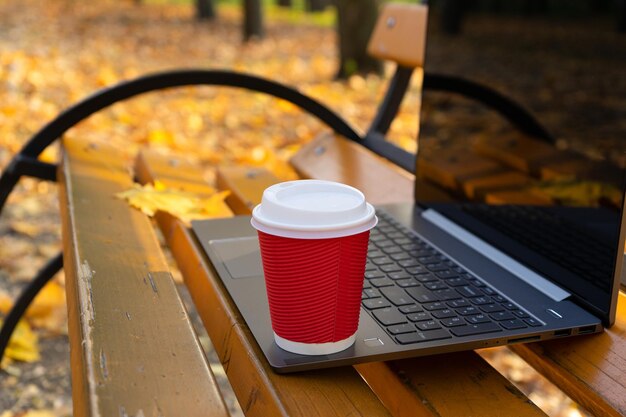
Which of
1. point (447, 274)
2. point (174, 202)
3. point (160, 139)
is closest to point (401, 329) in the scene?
point (447, 274)

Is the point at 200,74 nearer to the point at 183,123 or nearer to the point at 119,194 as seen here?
the point at 119,194

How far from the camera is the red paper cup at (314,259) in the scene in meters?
0.81

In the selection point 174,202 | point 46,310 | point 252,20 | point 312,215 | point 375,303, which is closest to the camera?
point 312,215

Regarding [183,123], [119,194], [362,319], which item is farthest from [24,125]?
[362,319]

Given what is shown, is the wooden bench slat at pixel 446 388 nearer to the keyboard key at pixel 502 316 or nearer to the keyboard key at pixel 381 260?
the keyboard key at pixel 502 316

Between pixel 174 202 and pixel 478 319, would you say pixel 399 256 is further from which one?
pixel 174 202

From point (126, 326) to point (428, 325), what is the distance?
371 mm

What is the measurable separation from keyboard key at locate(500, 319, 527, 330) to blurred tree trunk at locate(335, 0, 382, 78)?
15.6 ft

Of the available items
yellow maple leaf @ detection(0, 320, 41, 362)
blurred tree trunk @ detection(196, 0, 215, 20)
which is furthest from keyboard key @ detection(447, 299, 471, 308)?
blurred tree trunk @ detection(196, 0, 215, 20)

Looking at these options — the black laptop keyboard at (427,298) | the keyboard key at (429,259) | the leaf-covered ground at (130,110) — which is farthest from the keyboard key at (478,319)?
the leaf-covered ground at (130,110)

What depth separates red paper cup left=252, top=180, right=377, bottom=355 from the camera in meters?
0.81

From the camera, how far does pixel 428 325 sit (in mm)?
989

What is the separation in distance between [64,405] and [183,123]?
8.32 feet

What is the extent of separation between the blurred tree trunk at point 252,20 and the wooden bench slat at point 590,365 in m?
7.47
